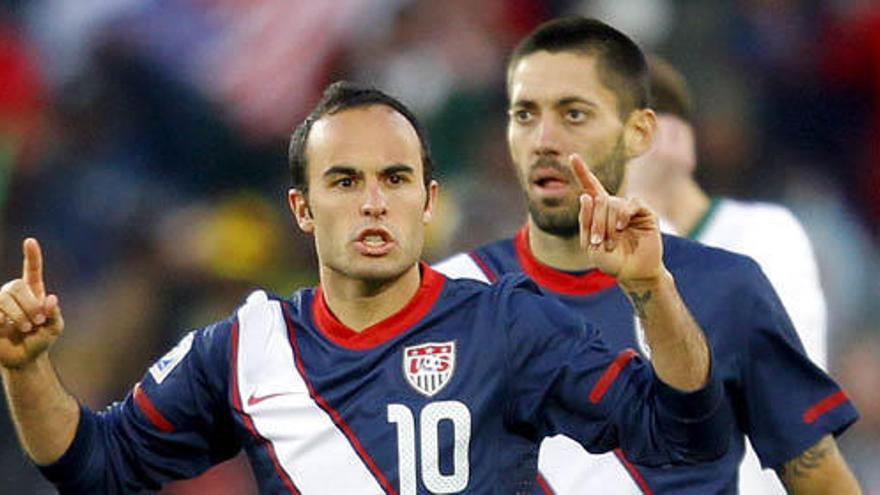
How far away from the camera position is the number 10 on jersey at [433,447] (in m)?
4.19

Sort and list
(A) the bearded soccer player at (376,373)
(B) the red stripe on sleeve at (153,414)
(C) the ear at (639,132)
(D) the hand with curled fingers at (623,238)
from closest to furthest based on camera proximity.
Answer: (D) the hand with curled fingers at (623,238) < (A) the bearded soccer player at (376,373) < (B) the red stripe on sleeve at (153,414) < (C) the ear at (639,132)

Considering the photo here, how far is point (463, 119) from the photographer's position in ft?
32.6

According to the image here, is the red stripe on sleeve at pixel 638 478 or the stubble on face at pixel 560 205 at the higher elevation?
the stubble on face at pixel 560 205

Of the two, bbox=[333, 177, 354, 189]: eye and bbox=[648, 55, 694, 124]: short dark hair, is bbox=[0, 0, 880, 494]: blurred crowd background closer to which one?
bbox=[648, 55, 694, 124]: short dark hair

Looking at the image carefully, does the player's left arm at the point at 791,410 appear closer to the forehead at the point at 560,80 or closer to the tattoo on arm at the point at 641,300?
the forehead at the point at 560,80

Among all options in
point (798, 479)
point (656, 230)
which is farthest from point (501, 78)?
point (656, 230)

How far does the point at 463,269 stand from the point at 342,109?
0.91 meters

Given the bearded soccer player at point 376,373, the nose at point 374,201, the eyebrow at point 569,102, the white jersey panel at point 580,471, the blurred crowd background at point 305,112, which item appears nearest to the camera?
the bearded soccer player at point 376,373

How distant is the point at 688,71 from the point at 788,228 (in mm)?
3663

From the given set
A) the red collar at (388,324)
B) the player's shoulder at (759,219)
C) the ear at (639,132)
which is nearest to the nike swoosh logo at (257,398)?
the red collar at (388,324)

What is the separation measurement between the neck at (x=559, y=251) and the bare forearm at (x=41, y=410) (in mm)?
1369

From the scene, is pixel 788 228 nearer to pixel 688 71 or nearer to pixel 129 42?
pixel 688 71

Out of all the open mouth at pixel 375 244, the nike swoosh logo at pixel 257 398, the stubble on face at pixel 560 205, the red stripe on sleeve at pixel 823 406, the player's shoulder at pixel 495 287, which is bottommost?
the nike swoosh logo at pixel 257 398

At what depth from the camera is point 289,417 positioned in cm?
436
